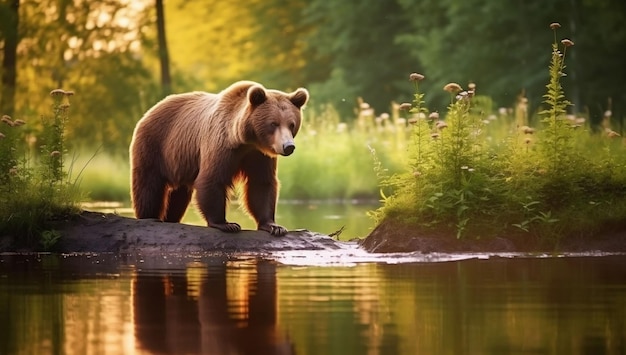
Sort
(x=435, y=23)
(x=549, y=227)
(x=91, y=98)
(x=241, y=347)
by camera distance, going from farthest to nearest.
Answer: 1. (x=435, y=23)
2. (x=91, y=98)
3. (x=549, y=227)
4. (x=241, y=347)

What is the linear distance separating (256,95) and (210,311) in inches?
166

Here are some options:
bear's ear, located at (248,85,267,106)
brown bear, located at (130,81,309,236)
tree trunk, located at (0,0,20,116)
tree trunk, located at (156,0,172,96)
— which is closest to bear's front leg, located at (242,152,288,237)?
brown bear, located at (130,81,309,236)

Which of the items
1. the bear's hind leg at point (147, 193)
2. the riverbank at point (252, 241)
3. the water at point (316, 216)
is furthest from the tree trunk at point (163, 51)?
the riverbank at point (252, 241)

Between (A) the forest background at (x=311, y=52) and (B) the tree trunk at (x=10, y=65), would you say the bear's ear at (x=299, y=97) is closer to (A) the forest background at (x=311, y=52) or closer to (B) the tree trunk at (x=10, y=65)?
(A) the forest background at (x=311, y=52)

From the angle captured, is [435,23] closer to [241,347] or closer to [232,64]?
[232,64]

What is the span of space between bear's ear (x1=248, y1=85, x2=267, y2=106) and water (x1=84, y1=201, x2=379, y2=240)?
1.98m

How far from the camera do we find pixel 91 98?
27656 millimetres

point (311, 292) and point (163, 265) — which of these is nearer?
point (311, 292)

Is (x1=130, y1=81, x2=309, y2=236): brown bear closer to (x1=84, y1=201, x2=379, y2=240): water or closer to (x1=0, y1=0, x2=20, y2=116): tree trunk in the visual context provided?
(x1=84, y1=201, x2=379, y2=240): water

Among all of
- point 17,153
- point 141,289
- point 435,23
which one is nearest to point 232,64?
point 435,23

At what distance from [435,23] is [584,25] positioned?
7.05 m

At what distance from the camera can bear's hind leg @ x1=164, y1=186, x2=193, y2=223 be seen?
42.6 feet

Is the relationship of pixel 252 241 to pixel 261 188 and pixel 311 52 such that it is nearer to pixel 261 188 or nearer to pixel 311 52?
pixel 261 188

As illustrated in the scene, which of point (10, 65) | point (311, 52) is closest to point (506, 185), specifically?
point (10, 65)
